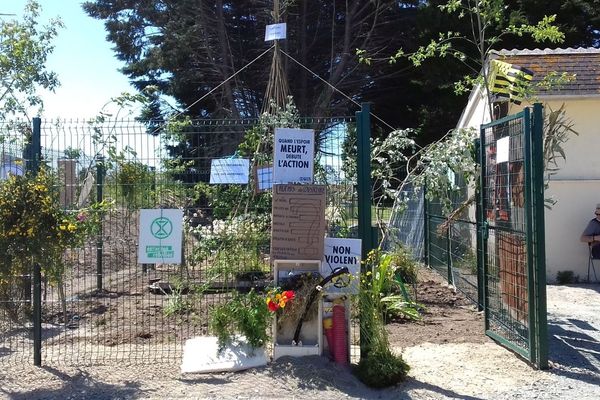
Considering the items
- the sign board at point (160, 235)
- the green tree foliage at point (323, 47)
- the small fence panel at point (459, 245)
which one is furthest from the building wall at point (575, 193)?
the green tree foliage at point (323, 47)

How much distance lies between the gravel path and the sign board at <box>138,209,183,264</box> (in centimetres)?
115

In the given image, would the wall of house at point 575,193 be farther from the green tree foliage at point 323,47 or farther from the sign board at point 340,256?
the green tree foliage at point 323,47

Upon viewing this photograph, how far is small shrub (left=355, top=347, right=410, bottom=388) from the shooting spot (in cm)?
583

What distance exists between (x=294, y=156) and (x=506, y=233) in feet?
8.42

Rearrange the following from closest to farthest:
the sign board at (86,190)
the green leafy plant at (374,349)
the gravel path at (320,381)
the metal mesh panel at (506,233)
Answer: the gravel path at (320,381) < the green leafy plant at (374,349) < the metal mesh panel at (506,233) < the sign board at (86,190)

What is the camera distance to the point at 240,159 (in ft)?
22.3

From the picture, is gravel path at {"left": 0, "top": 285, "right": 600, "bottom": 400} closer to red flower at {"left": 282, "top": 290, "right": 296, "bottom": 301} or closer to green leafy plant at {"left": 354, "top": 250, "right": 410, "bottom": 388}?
green leafy plant at {"left": 354, "top": 250, "right": 410, "bottom": 388}

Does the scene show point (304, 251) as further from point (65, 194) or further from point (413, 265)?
point (413, 265)

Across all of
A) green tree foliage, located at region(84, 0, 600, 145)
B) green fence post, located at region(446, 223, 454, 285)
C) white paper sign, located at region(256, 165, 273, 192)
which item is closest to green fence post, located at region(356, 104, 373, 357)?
white paper sign, located at region(256, 165, 273, 192)

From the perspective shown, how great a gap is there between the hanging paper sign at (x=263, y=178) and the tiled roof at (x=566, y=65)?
6786 mm

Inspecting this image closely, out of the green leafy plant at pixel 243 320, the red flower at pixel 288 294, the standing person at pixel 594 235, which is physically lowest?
the green leafy plant at pixel 243 320

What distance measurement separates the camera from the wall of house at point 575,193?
12.2 m

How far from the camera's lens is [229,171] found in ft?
22.0

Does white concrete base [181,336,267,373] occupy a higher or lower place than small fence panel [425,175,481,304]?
lower
